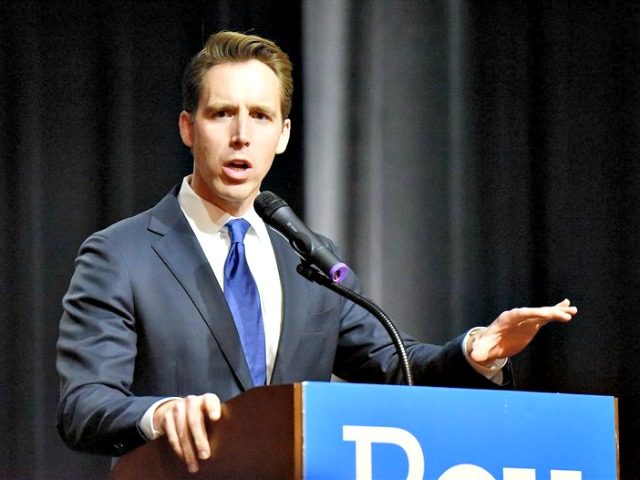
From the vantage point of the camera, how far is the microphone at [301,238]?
1.62 m

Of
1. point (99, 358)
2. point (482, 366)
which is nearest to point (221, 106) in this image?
point (99, 358)

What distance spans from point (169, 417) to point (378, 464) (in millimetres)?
249

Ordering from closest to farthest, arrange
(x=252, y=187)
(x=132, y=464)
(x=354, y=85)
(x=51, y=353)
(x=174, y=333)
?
(x=132, y=464)
(x=174, y=333)
(x=252, y=187)
(x=51, y=353)
(x=354, y=85)

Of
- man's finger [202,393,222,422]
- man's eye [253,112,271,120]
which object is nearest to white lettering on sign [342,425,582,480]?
man's finger [202,393,222,422]

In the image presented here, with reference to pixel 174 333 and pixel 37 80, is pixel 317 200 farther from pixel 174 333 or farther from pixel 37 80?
pixel 174 333

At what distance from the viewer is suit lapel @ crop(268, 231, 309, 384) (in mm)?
1897

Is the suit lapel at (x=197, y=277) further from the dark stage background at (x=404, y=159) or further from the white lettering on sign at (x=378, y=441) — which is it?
the dark stage background at (x=404, y=159)

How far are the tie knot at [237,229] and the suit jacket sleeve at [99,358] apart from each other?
219 millimetres

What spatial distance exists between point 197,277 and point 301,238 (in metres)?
0.32

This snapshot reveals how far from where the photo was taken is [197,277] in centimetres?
189

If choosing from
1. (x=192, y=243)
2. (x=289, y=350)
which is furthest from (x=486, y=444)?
(x=192, y=243)

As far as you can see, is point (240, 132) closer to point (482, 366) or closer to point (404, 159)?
point (482, 366)

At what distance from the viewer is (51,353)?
275 cm

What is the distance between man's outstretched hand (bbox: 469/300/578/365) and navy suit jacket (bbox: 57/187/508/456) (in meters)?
0.05
